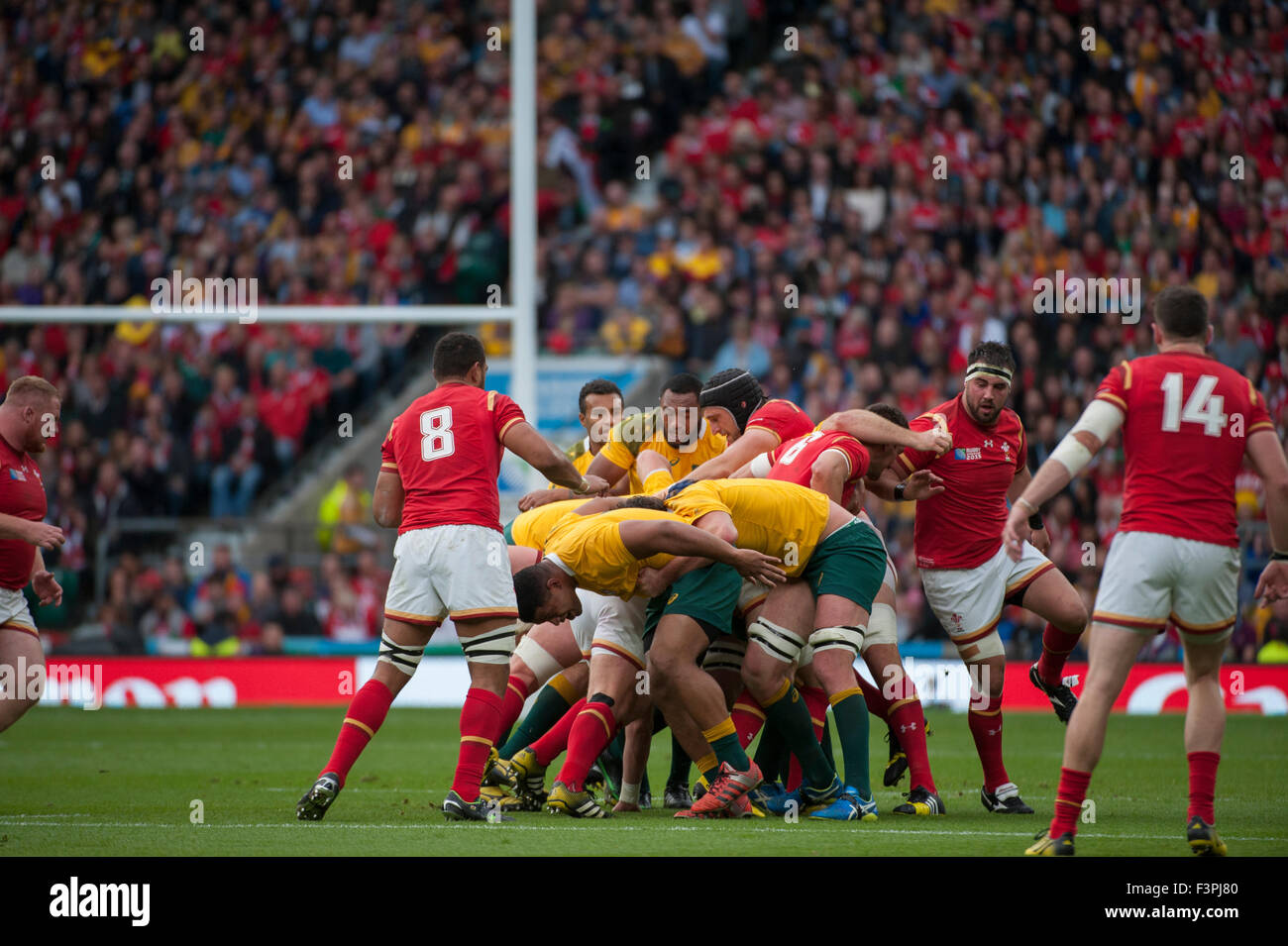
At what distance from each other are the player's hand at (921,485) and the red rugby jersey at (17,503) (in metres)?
4.34

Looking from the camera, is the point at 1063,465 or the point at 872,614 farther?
the point at 872,614

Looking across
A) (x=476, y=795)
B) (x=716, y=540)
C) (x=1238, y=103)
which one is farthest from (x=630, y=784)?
(x=1238, y=103)

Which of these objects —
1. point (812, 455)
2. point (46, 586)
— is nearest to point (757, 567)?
point (812, 455)

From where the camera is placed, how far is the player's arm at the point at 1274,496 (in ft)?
18.2

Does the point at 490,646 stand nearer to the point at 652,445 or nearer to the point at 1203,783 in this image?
the point at 652,445

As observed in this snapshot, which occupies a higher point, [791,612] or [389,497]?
[389,497]

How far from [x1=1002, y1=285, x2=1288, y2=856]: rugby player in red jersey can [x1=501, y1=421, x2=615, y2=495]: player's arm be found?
2303mm

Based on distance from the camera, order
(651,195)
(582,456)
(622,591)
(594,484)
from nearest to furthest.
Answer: (622,591) < (594,484) < (582,456) < (651,195)

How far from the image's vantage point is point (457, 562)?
6.96 m

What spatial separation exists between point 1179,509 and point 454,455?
3.24 m

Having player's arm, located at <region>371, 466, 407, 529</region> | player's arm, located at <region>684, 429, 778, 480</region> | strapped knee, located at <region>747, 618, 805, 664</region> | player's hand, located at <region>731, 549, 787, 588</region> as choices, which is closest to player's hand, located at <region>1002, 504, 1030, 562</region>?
player's hand, located at <region>731, 549, 787, 588</region>

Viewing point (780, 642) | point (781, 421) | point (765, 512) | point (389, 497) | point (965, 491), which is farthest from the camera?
point (781, 421)

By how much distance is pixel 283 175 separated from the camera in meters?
19.4

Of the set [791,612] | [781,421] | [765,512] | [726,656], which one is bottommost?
[726,656]
